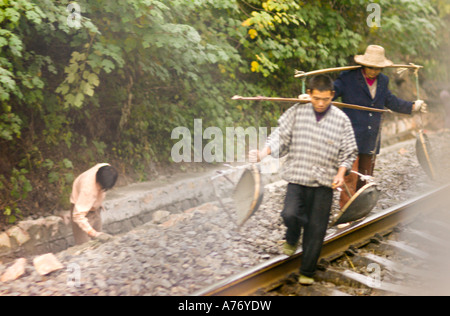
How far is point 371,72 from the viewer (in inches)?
217

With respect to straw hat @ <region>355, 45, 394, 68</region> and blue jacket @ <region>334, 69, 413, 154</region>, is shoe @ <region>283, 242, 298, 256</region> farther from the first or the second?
straw hat @ <region>355, 45, 394, 68</region>

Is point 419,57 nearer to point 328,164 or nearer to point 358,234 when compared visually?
point 358,234

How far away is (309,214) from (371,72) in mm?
2097

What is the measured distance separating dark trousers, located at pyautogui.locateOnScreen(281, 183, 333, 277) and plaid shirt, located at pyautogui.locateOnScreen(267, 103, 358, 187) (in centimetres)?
10

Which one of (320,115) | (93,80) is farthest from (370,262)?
(93,80)

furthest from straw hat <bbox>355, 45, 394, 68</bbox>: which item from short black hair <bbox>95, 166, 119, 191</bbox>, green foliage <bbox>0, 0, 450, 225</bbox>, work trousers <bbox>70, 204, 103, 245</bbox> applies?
work trousers <bbox>70, 204, 103, 245</bbox>

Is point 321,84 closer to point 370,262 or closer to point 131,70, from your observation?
point 370,262

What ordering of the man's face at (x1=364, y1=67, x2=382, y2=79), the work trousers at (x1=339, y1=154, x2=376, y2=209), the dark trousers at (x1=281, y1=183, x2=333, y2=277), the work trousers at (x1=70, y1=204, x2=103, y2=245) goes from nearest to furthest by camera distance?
the dark trousers at (x1=281, y1=183, x2=333, y2=277), the man's face at (x1=364, y1=67, x2=382, y2=79), the work trousers at (x1=339, y1=154, x2=376, y2=209), the work trousers at (x1=70, y1=204, x2=103, y2=245)

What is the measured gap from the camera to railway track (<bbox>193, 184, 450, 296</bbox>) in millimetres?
4191

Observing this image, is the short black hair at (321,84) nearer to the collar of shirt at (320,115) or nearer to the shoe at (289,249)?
the collar of shirt at (320,115)

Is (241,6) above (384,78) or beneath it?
above
